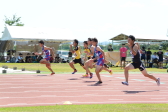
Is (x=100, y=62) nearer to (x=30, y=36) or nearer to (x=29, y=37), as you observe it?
(x=29, y=37)

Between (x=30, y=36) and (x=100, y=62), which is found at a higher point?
(x=30, y=36)

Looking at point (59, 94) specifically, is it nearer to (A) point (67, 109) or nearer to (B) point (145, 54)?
(A) point (67, 109)

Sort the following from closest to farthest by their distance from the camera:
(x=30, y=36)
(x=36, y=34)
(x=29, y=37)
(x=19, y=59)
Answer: (x=19, y=59), (x=29, y=37), (x=30, y=36), (x=36, y=34)

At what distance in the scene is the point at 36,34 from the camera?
38.7 meters

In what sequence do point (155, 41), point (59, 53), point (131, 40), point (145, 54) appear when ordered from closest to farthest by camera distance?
point (131, 40) < point (145, 54) < point (155, 41) < point (59, 53)

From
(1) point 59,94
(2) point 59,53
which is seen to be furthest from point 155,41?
(1) point 59,94

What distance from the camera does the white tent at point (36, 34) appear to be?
122ft

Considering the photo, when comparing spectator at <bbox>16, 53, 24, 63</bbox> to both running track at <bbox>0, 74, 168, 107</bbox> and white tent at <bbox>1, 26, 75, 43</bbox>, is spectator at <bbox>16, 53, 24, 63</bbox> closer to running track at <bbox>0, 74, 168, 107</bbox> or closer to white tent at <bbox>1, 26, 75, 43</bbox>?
white tent at <bbox>1, 26, 75, 43</bbox>

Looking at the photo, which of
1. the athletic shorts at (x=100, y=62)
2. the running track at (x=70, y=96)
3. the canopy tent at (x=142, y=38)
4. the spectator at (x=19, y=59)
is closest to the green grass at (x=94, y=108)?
the running track at (x=70, y=96)

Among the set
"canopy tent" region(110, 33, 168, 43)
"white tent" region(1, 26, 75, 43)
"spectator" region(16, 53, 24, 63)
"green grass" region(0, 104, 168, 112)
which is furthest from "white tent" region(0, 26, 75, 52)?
"green grass" region(0, 104, 168, 112)

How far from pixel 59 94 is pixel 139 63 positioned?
3470 millimetres

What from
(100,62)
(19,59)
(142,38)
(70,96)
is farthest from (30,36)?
(70,96)

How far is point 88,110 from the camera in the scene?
312 inches

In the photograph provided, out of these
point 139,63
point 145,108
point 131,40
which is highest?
point 131,40
